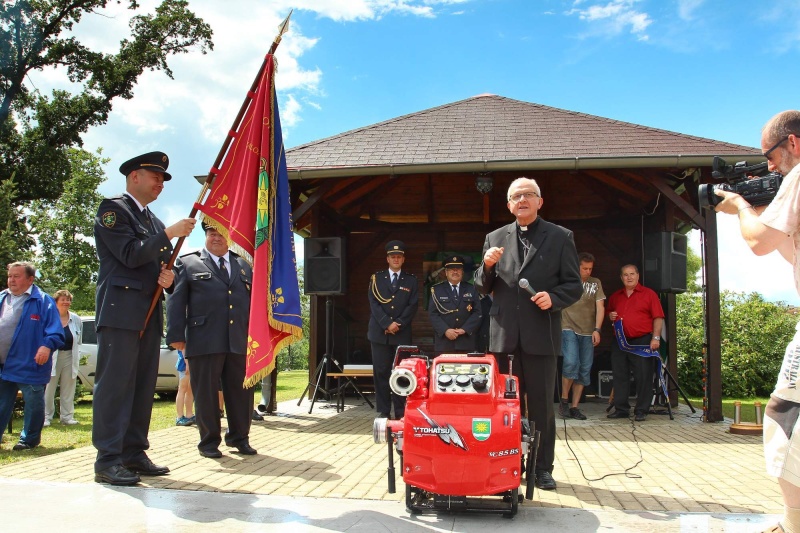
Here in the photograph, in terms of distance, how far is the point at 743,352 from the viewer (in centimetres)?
1255

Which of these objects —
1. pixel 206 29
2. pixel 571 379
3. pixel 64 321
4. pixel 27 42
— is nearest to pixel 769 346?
pixel 571 379

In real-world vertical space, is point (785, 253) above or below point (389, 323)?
above

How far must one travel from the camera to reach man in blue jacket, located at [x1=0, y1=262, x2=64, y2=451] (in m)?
5.78

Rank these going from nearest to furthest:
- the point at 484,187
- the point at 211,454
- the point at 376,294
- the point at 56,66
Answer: the point at 211,454 < the point at 376,294 < the point at 484,187 < the point at 56,66

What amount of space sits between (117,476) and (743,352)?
1200 centimetres

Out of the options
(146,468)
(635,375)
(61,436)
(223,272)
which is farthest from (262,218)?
(635,375)

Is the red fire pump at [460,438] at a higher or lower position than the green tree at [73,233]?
lower

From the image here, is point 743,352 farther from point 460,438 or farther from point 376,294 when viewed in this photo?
point 460,438

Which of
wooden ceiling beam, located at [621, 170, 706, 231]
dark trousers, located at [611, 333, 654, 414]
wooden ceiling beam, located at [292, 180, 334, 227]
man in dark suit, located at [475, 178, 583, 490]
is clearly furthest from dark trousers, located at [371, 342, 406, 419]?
wooden ceiling beam, located at [621, 170, 706, 231]

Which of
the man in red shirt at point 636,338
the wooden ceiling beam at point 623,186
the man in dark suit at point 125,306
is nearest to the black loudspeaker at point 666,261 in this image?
the man in red shirt at point 636,338

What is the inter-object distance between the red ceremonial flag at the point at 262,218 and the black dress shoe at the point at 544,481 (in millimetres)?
2253

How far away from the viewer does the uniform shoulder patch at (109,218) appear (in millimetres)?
4070

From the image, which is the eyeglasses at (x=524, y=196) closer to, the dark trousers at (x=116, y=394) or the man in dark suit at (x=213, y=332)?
the man in dark suit at (x=213, y=332)

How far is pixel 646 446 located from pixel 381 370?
2.86 metres
